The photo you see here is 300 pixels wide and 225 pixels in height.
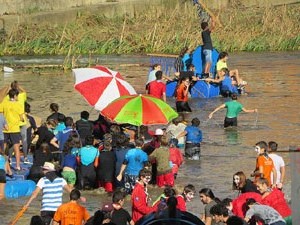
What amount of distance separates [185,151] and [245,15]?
90.6 ft

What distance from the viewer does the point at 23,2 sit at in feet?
159

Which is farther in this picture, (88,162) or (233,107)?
(233,107)

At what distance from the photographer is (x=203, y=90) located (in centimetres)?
3059

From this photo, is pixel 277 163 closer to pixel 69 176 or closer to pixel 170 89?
pixel 69 176

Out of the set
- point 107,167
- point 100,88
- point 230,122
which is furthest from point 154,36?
point 107,167

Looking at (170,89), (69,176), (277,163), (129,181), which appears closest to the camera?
(277,163)

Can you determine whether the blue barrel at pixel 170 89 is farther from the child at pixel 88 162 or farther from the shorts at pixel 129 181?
the shorts at pixel 129 181

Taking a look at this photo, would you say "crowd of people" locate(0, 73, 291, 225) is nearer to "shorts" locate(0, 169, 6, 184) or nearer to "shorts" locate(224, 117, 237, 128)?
"shorts" locate(0, 169, 6, 184)

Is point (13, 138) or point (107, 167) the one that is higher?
point (13, 138)

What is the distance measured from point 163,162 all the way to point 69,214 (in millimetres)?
4285

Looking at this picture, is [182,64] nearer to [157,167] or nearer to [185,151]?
[185,151]

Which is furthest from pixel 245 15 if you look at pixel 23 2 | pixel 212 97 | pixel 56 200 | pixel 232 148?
pixel 56 200

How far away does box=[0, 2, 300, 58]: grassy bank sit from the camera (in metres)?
41.7

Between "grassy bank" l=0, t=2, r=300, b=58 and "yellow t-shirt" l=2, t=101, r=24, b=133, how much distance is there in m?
20.3
